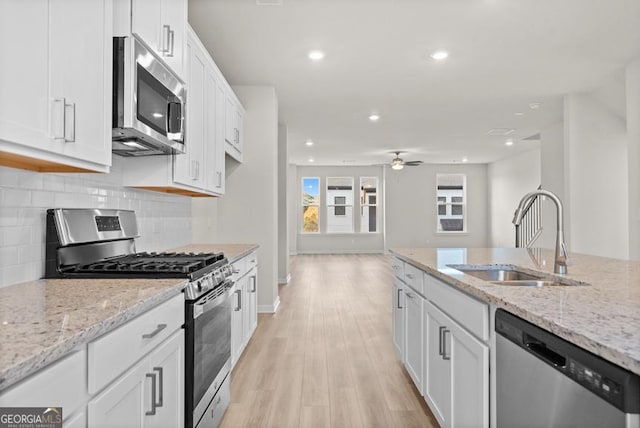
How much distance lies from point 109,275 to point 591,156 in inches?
236

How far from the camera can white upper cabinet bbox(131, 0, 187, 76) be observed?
1.90 metres

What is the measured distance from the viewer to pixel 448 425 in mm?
1821

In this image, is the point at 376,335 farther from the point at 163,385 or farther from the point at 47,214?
the point at 47,214

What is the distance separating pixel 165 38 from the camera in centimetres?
218

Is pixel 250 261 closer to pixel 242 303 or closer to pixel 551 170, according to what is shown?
pixel 242 303

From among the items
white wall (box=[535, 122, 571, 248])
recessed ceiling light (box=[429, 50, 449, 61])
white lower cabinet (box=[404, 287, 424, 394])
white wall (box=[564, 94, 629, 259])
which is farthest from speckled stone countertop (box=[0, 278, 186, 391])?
white wall (box=[535, 122, 571, 248])

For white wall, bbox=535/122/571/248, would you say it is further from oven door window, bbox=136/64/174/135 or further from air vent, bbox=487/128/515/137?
oven door window, bbox=136/64/174/135

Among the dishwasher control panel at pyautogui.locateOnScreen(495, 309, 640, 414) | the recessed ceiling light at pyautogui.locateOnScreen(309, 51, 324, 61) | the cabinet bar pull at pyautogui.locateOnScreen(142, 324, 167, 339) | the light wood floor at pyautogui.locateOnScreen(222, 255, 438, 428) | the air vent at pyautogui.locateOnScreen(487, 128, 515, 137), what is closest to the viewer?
the dishwasher control panel at pyautogui.locateOnScreen(495, 309, 640, 414)

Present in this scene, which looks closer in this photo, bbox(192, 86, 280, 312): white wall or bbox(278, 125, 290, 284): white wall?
bbox(192, 86, 280, 312): white wall

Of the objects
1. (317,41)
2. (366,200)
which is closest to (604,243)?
(317,41)

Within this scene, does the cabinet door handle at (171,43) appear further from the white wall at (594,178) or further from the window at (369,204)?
the window at (369,204)

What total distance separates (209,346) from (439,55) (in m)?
3.40

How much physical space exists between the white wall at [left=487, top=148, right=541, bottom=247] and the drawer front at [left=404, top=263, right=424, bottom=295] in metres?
8.23

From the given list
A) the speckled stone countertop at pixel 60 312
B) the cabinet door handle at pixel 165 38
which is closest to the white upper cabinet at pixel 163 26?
the cabinet door handle at pixel 165 38
